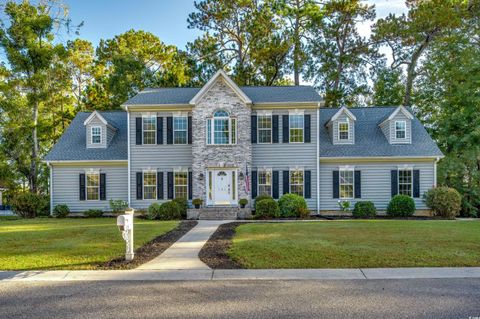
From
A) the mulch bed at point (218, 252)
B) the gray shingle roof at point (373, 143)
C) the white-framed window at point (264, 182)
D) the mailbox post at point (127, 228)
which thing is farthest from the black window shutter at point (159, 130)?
the mailbox post at point (127, 228)

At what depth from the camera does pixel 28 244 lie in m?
10.9

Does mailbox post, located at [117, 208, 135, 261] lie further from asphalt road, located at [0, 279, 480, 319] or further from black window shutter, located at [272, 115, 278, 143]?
black window shutter, located at [272, 115, 278, 143]

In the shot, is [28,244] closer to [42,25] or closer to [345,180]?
[345,180]

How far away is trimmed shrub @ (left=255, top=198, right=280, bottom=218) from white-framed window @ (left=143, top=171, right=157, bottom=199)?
21.0 ft

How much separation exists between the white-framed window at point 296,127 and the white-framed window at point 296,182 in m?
1.84

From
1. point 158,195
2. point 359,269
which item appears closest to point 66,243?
point 359,269

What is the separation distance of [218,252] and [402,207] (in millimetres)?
13459

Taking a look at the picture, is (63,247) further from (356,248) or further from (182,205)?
(182,205)

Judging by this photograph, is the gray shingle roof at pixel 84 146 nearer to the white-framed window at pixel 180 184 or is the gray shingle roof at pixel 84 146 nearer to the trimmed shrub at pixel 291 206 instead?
the white-framed window at pixel 180 184

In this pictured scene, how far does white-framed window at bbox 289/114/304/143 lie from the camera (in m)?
20.9

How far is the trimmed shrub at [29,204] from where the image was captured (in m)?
21.2

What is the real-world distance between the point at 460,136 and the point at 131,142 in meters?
21.2

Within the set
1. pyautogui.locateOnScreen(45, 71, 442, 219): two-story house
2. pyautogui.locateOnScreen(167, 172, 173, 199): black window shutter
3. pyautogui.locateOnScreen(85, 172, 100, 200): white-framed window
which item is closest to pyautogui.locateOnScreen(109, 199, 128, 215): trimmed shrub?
pyautogui.locateOnScreen(45, 71, 442, 219): two-story house

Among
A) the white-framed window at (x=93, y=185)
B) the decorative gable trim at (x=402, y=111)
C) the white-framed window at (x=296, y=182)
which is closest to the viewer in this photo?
the white-framed window at (x=296, y=182)
